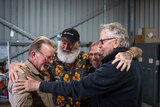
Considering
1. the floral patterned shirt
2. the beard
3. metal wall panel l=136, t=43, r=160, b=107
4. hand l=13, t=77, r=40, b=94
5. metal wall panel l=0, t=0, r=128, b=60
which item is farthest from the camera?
metal wall panel l=0, t=0, r=128, b=60

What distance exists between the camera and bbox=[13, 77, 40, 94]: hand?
156 centimetres

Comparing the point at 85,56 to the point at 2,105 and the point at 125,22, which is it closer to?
the point at 2,105

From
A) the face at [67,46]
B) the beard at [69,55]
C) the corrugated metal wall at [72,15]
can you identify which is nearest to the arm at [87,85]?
the beard at [69,55]

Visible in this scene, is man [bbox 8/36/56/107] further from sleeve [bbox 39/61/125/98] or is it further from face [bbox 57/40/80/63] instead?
face [bbox 57/40/80/63]

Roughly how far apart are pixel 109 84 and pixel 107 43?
326 mm

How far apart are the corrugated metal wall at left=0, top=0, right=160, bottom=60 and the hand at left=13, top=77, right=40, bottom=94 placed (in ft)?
18.3

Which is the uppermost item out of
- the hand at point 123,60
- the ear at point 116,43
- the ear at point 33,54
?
the ear at point 116,43

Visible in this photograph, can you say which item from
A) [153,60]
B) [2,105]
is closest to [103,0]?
[153,60]

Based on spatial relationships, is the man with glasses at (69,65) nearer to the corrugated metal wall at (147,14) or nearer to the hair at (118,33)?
the hair at (118,33)

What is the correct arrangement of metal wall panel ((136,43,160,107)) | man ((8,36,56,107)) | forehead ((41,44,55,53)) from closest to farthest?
man ((8,36,56,107))
forehead ((41,44,55,53))
metal wall panel ((136,43,160,107))

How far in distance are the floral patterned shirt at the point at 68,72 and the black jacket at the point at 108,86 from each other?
1033 millimetres

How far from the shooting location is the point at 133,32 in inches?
303

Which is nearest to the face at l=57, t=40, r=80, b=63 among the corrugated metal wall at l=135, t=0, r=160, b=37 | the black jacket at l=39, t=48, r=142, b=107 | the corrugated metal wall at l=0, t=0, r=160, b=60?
the black jacket at l=39, t=48, r=142, b=107

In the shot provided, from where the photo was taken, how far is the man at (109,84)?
1.59m
